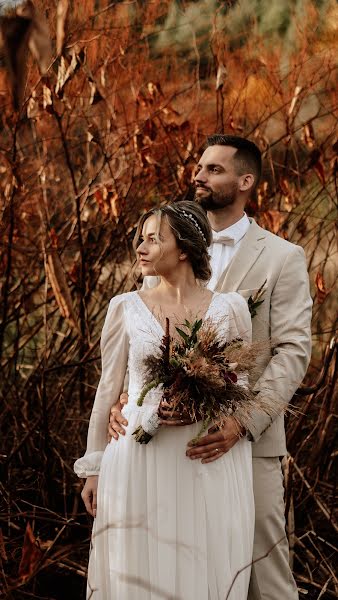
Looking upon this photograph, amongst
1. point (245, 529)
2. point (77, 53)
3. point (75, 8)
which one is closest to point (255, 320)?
point (245, 529)

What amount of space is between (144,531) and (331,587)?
1.95 meters

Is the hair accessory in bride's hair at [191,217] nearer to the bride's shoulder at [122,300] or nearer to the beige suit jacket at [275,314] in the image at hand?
the bride's shoulder at [122,300]

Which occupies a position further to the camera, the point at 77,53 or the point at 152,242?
the point at 77,53

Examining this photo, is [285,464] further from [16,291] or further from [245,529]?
[16,291]

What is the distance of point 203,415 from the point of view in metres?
2.70

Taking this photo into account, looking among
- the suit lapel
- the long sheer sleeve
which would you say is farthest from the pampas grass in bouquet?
the suit lapel

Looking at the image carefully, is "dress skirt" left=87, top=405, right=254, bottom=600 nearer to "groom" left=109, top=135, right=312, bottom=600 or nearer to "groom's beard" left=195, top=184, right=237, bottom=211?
"groom" left=109, top=135, right=312, bottom=600

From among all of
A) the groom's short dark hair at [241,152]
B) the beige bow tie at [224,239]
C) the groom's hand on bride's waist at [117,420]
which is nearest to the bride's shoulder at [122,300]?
the groom's hand on bride's waist at [117,420]

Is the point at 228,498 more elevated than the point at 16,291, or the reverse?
the point at 16,291

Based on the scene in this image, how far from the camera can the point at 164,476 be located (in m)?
2.74

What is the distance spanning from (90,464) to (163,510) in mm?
324

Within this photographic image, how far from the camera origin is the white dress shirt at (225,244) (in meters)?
3.47

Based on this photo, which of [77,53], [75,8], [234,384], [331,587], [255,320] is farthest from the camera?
[75,8]

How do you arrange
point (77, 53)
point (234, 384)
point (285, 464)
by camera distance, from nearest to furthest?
point (234, 384) < point (77, 53) < point (285, 464)
